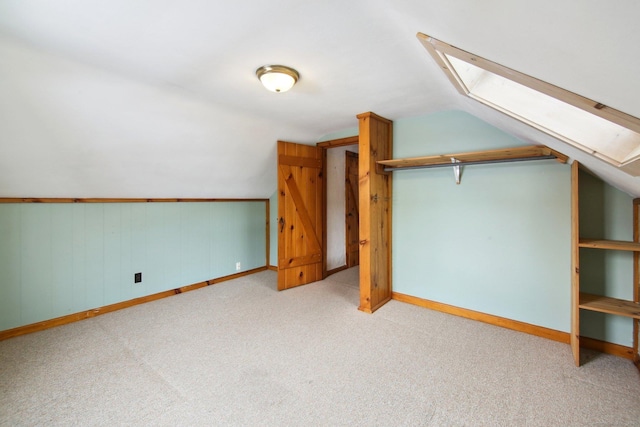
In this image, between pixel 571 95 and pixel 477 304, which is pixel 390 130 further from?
pixel 571 95

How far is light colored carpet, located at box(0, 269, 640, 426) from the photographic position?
154 cm

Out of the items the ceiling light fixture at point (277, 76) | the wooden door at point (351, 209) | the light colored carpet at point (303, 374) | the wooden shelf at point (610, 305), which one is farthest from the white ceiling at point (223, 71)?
the wooden door at point (351, 209)

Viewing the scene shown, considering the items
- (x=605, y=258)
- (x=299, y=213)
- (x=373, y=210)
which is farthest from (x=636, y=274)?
(x=299, y=213)

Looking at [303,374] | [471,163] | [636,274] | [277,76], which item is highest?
[277,76]

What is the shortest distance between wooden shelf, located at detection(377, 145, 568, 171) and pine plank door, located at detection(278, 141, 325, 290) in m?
1.20

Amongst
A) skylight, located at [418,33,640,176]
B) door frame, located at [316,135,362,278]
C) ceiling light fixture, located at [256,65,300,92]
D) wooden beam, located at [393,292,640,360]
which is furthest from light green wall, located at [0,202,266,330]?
skylight, located at [418,33,640,176]

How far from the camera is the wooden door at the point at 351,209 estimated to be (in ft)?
15.7

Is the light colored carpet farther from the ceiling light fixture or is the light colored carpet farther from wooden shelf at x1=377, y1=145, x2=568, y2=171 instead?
the ceiling light fixture

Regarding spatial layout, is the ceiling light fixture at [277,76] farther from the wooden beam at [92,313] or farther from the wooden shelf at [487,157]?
the wooden beam at [92,313]

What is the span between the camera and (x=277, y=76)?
189 centimetres

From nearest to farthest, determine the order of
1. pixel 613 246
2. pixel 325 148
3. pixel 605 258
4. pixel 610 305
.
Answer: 1. pixel 613 246
2. pixel 610 305
3. pixel 605 258
4. pixel 325 148

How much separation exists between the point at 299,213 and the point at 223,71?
2.06m

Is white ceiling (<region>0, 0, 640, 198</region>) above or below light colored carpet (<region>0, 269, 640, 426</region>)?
above

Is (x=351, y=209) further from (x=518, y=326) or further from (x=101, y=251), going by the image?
(x=101, y=251)
